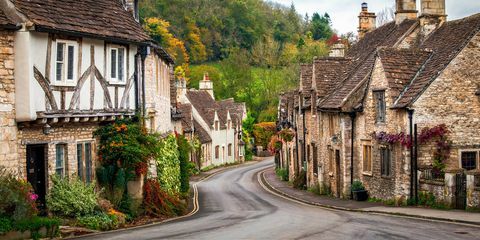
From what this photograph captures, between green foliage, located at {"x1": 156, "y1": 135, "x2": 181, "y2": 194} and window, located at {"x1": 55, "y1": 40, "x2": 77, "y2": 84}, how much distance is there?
7.41 metres

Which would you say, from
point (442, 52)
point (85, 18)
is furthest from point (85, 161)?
point (442, 52)

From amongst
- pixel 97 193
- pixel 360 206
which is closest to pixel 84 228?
pixel 97 193

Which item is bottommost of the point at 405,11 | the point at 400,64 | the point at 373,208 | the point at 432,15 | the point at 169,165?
the point at 373,208

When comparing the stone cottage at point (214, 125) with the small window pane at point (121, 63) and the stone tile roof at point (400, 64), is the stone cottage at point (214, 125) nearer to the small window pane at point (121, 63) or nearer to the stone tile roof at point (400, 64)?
the stone tile roof at point (400, 64)

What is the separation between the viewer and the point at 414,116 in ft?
101

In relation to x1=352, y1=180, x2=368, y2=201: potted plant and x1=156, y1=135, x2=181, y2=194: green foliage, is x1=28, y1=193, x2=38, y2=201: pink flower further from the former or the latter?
x1=352, y1=180, x2=368, y2=201: potted plant

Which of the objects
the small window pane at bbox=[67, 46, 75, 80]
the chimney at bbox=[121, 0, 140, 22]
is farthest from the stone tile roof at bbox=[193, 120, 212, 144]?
the small window pane at bbox=[67, 46, 75, 80]

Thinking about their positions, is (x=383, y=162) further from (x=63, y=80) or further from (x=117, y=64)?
(x=63, y=80)

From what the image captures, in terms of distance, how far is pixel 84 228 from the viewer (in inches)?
877

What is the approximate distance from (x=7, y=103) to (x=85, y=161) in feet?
15.5

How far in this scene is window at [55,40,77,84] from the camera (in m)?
22.8

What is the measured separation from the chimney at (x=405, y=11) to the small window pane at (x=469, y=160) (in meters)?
13.7

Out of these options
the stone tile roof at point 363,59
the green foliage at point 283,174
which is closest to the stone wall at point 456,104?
the stone tile roof at point 363,59

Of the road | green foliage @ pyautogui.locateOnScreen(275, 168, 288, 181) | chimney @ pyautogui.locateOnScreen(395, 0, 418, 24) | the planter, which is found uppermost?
chimney @ pyautogui.locateOnScreen(395, 0, 418, 24)
